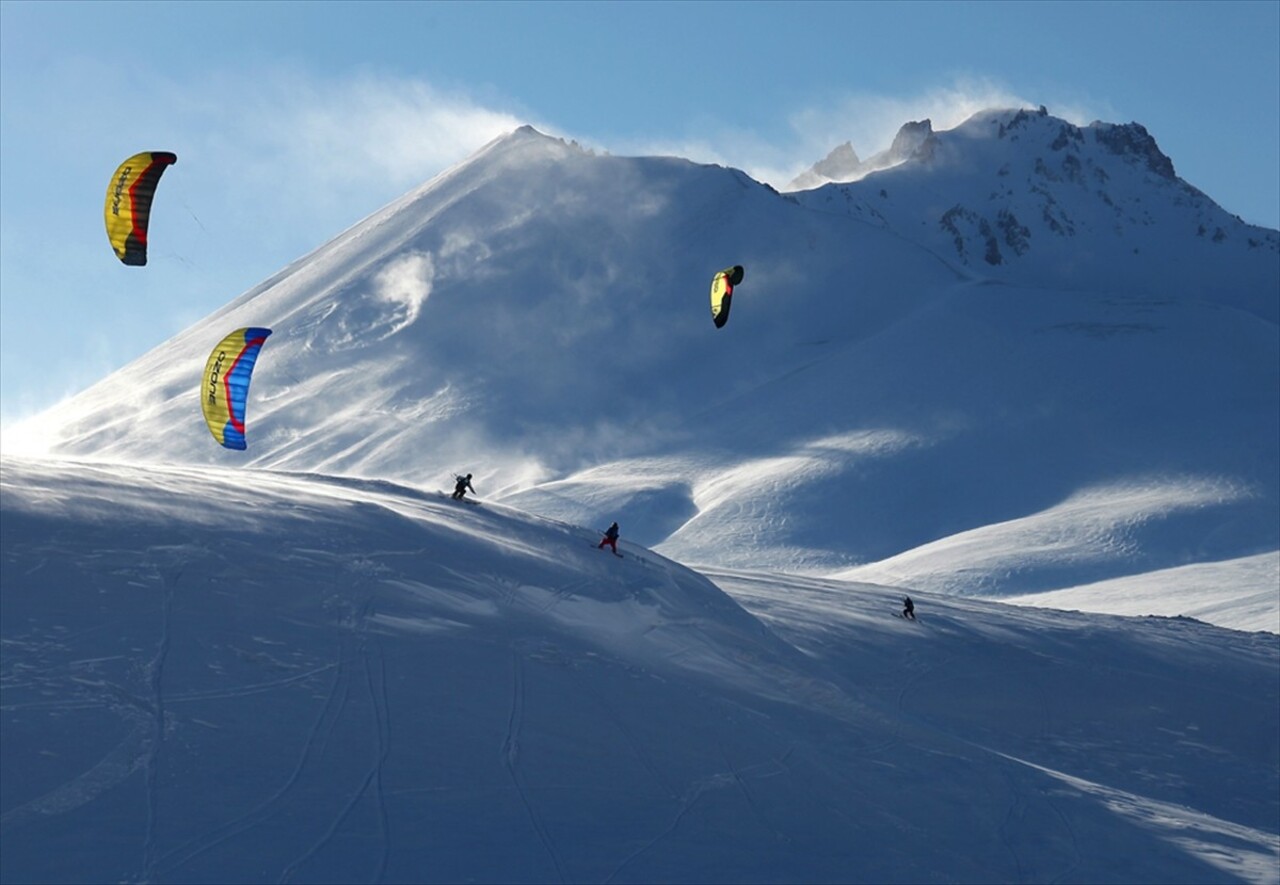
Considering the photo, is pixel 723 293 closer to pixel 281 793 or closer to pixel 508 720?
pixel 508 720

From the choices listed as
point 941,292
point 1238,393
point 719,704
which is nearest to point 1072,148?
point 941,292

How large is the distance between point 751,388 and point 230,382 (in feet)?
199

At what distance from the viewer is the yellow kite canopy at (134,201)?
914 inches

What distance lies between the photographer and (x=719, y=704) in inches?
870

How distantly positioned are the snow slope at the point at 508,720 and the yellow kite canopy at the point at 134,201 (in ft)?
11.8

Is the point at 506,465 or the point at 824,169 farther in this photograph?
the point at 824,169

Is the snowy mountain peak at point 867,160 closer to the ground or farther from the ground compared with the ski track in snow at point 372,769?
farther from the ground

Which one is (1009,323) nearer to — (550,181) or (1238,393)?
(1238,393)

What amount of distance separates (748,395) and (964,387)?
10.4 meters

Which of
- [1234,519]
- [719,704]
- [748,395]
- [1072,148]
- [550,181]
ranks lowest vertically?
A: [719,704]

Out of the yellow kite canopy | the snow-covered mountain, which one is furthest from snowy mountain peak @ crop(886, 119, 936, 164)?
the yellow kite canopy

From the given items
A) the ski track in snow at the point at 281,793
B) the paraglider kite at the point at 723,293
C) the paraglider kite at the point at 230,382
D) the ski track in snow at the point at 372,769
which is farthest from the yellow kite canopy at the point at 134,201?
the paraglider kite at the point at 723,293

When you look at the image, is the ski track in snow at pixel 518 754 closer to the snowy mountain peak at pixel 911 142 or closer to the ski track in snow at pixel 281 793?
the ski track in snow at pixel 281 793

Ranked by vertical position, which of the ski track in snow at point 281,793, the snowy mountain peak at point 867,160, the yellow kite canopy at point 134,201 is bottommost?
the ski track in snow at point 281,793
